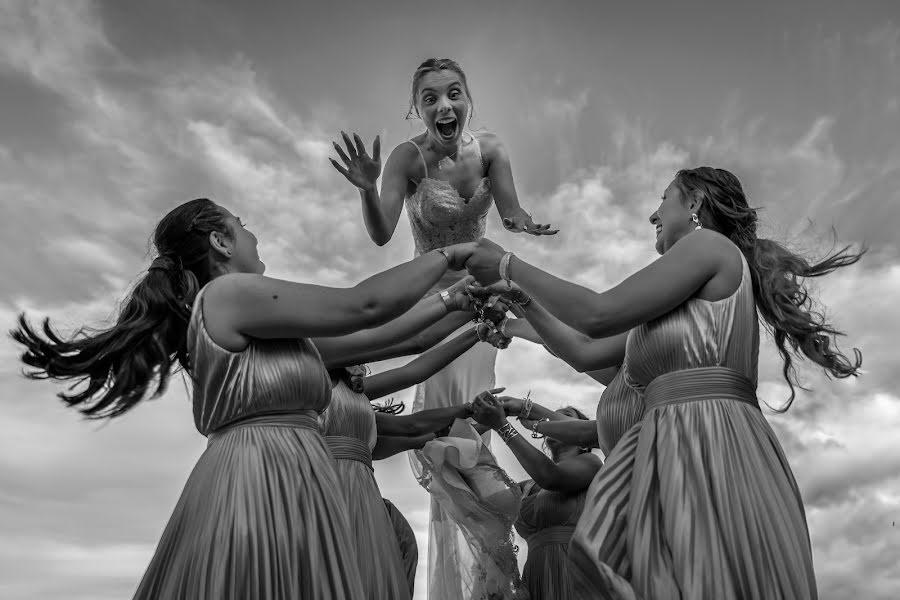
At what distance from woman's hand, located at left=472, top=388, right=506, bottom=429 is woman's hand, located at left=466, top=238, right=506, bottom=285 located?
57.6 inches

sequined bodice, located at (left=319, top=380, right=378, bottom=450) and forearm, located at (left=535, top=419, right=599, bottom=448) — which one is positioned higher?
forearm, located at (left=535, top=419, right=599, bottom=448)

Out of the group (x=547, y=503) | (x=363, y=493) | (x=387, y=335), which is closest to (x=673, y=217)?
(x=387, y=335)

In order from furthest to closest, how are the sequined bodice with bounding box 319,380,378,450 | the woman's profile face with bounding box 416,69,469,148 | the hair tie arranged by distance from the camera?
the woman's profile face with bounding box 416,69,469,148, the sequined bodice with bounding box 319,380,378,450, the hair tie

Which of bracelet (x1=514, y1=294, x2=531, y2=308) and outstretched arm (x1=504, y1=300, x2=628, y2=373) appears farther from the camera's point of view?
bracelet (x1=514, y1=294, x2=531, y2=308)

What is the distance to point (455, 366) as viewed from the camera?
315 inches

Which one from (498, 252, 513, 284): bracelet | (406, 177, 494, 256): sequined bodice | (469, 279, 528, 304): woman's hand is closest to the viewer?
(498, 252, 513, 284): bracelet

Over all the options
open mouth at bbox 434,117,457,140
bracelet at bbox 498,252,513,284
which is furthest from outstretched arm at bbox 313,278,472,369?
open mouth at bbox 434,117,457,140

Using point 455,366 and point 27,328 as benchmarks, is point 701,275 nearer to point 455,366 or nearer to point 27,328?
point 27,328

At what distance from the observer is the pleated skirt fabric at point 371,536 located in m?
5.75

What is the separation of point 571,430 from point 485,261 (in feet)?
7.25

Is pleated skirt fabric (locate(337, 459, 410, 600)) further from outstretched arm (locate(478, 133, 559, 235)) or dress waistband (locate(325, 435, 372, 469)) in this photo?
outstretched arm (locate(478, 133, 559, 235))

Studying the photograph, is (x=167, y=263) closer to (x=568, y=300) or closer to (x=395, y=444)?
(x=568, y=300)

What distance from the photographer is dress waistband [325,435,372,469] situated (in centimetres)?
612

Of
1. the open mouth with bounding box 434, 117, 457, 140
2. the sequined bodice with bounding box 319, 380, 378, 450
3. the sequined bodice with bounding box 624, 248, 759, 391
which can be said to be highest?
the open mouth with bounding box 434, 117, 457, 140
